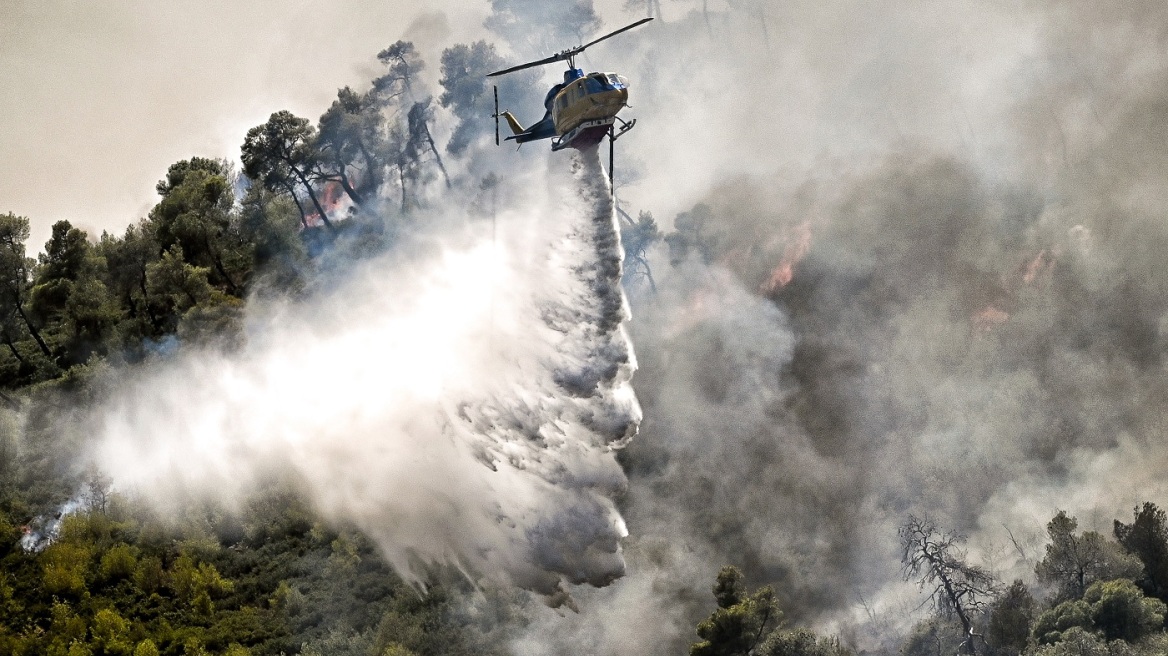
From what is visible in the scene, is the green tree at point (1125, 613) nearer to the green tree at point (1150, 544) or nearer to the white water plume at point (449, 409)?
the green tree at point (1150, 544)

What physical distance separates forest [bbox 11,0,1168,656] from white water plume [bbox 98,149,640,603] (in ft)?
3.72

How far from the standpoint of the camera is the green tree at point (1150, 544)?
36.9m

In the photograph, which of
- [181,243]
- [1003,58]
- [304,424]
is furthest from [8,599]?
[1003,58]

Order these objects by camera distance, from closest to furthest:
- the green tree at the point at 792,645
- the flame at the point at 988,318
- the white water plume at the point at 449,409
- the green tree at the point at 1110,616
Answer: the green tree at the point at 792,645 < the green tree at the point at 1110,616 < the white water plume at the point at 449,409 < the flame at the point at 988,318

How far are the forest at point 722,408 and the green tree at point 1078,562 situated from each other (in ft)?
0.39

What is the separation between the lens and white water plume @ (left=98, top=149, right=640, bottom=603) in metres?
35.7

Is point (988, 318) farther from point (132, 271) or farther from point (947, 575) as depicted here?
point (132, 271)

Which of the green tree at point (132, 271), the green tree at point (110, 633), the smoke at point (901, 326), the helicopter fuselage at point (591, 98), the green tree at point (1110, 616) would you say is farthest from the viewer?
the green tree at point (132, 271)

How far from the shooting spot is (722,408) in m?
48.4

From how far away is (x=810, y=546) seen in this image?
42.2m

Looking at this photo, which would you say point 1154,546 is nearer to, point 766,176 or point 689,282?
point 689,282

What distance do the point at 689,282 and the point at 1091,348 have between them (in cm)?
2070


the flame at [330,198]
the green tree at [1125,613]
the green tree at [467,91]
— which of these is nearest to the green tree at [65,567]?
the flame at [330,198]

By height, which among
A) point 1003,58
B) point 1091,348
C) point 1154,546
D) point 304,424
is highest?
point 1003,58
